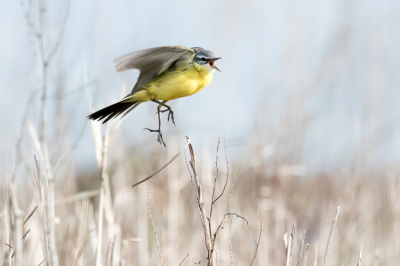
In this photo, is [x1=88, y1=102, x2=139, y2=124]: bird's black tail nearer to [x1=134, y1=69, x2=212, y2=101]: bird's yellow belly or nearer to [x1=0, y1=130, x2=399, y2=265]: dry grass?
[x1=134, y1=69, x2=212, y2=101]: bird's yellow belly

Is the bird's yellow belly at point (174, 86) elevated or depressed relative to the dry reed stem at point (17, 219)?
elevated

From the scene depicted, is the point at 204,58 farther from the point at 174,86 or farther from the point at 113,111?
the point at 113,111

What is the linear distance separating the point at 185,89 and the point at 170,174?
1.54 meters

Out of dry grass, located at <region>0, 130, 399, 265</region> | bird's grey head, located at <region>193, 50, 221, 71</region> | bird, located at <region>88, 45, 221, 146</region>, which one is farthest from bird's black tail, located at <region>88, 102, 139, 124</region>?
dry grass, located at <region>0, 130, 399, 265</region>

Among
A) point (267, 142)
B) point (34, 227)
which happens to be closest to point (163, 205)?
point (267, 142)

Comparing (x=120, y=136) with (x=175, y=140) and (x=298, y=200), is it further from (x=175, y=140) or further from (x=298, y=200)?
(x=298, y=200)

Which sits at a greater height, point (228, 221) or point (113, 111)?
point (113, 111)

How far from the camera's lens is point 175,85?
78.9 inches

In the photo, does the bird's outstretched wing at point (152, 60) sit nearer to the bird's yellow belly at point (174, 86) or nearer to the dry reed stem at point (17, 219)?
the bird's yellow belly at point (174, 86)

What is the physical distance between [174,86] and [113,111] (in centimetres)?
30

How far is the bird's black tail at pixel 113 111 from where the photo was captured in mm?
1925

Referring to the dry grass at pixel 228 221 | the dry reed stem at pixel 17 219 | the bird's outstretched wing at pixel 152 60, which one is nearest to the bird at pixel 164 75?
the bird's outstretched wing at pixel 152 60

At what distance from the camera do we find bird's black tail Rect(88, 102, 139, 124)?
1925mm

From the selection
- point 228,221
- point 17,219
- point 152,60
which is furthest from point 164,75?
point 228,221
